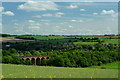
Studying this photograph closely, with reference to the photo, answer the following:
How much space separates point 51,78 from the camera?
45.1ft

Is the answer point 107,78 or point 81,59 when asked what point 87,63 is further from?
point 107,78

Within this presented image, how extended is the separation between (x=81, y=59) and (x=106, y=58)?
1181 cm

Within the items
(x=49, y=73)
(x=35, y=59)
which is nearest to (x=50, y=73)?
(x=49, y=73)

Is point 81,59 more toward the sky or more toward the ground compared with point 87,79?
more toward the ground

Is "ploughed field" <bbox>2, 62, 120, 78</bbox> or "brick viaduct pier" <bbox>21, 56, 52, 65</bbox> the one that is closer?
"ploughed field" <bbox>2, 62, 120, 78</bbox>

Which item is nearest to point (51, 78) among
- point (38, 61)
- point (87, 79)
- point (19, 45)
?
point (87, 79)

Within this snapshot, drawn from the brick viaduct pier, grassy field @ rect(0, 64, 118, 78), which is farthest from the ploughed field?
the brick viaduct pier

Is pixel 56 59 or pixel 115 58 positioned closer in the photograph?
pixel 56 59

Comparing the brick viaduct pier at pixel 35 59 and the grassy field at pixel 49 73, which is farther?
the brick viaduct pier at pixel 35 59

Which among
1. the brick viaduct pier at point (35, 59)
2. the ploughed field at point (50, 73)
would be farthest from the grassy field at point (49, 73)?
the brick viaduct pier at point (35, 59)

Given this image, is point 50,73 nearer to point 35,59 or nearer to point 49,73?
point 49,73

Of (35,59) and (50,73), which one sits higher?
(50,73)

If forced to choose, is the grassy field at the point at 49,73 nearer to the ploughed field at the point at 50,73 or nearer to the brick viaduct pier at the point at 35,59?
the ploughed field at the point at 50,73

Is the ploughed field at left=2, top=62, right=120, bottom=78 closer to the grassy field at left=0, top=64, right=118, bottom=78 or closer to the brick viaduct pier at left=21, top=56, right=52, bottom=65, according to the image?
the grassy field at left=0, top=64, right=118, bottom=78
